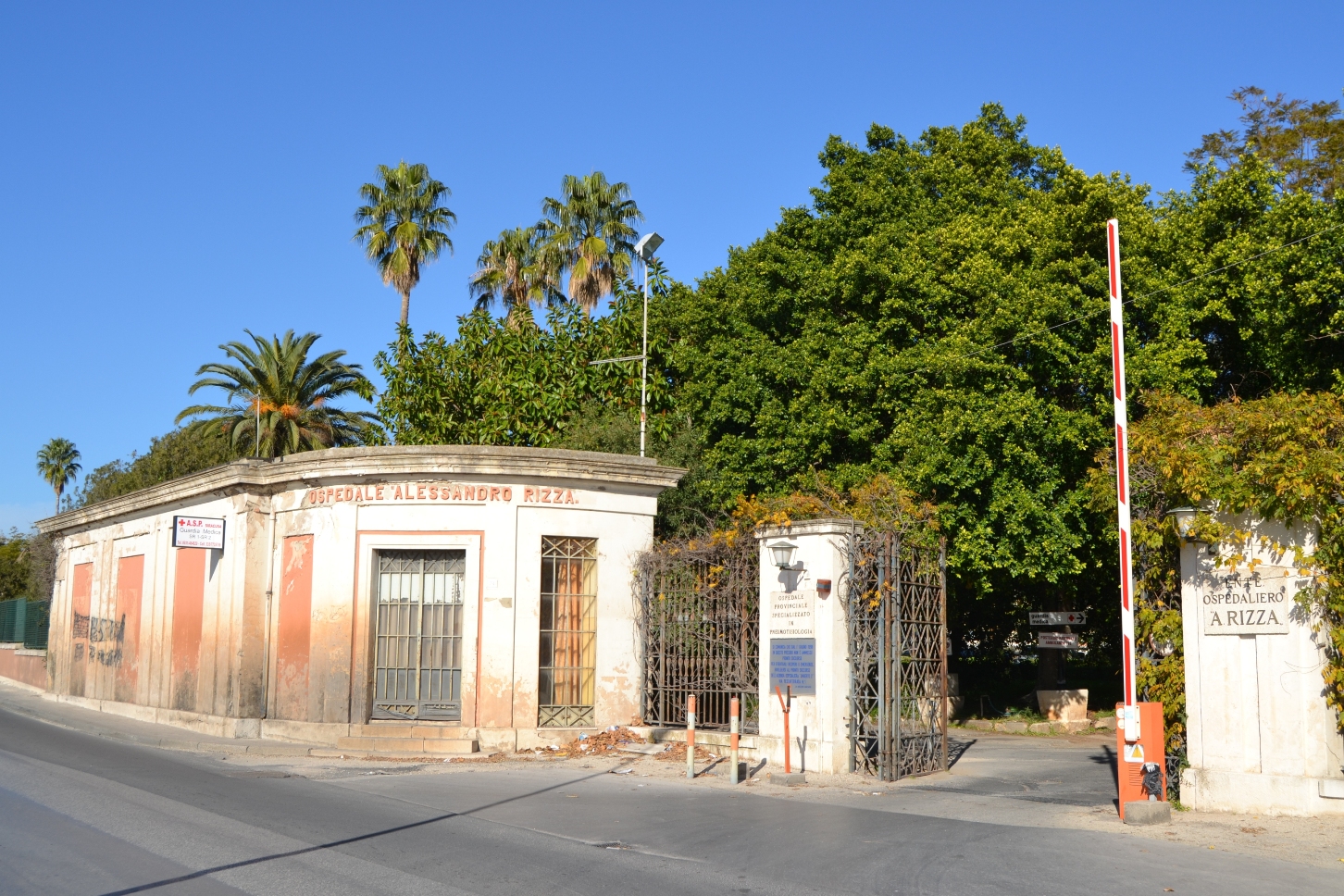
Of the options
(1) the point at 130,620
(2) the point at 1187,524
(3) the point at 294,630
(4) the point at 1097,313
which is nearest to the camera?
(2) the point at 1187,524

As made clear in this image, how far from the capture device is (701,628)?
1836cm

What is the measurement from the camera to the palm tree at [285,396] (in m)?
40.0

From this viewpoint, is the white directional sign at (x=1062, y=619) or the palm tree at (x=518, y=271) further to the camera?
the palm tree at (x=518, y=271)

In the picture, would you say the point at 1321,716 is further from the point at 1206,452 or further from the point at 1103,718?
the point at 1103,718

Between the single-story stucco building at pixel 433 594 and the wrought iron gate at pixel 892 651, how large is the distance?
5.34m

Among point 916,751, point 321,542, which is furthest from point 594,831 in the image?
point 321,542

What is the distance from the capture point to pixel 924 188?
79.9 ft

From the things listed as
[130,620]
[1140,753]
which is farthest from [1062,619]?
[130,620]

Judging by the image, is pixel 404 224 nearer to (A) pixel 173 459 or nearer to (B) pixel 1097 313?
(A) pixel 173 459

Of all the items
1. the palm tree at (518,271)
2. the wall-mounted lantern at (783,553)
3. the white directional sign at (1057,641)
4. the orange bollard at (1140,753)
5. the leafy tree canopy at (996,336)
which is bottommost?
the orange bollard at (1140,753)

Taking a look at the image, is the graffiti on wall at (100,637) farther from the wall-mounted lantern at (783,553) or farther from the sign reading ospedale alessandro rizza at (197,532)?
the wall-mounted lantern at (783,553)

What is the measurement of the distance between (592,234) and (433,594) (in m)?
23.7

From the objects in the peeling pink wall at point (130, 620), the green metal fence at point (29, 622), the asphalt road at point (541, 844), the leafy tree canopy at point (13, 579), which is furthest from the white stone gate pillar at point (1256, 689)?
the leafy tree canopy at point (13, 579)

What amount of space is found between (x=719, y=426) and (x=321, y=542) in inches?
336
